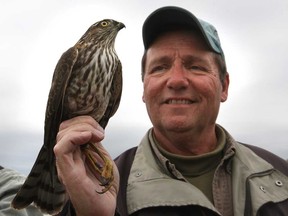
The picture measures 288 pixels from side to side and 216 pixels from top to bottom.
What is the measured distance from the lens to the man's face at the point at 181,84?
4098 mm

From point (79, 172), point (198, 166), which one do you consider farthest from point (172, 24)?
point (79, 172)

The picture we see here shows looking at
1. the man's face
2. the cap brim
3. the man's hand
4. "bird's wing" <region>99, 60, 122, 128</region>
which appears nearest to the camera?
the man's hand

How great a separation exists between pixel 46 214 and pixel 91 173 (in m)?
0.62

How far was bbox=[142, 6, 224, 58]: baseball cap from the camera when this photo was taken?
13.6 feet

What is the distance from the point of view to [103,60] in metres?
3.71

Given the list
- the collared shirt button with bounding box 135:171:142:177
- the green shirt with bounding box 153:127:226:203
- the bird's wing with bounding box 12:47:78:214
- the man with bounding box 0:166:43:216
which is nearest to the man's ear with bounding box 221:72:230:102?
the green shirt with bounding box 153:127:226:203

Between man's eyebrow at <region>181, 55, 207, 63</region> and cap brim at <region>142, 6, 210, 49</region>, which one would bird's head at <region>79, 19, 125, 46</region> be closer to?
cap brim at <region>142, 6, 210, 49</region>

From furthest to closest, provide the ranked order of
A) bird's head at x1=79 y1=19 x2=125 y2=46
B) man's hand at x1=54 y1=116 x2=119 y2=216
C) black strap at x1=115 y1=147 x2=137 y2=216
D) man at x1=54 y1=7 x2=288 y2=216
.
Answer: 1. bird's head at x1=79 y1=19 x2=125 y2=46
2. black strap at x1=115 y1=147 x2=137 y2=216
3. man at x1=54 y1=7 x2=288 y2=216
4. man's hand at x1=54 y1=116 x2=119 y2=216

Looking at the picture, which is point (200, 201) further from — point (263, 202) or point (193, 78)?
point (193, 78)

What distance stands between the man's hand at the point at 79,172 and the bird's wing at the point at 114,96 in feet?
2.05

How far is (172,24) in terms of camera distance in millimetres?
4340

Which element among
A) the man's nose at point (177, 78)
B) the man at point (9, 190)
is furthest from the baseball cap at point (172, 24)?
the man at point (9, 190)

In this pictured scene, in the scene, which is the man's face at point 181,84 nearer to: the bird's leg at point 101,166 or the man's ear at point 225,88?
the man's ear at point 225,88

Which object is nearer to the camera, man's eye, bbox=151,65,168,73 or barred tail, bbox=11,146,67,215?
barred tail, bbox=11,146,67,215
